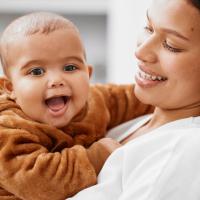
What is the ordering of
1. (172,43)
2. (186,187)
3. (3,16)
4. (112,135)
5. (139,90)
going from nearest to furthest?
(186,187)
(172,43)
(139,90)
(112,135)
(3,16)

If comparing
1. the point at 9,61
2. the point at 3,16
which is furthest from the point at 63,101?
the point at 3,16

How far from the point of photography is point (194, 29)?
44.4 inches

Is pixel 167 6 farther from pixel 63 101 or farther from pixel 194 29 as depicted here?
pixel 63 101

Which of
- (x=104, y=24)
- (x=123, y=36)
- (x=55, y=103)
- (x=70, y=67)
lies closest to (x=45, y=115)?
(x=55, y=103)

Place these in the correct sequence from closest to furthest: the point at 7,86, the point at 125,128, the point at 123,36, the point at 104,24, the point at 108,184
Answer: the point at 108,184, the point at 7,86, the point at 125,128, the point at 123,36, the point at 104,24

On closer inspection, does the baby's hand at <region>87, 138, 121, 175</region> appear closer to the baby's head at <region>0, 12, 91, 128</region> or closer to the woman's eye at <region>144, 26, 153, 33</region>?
the baby's head at <region>0, 12, 91, 128</region>

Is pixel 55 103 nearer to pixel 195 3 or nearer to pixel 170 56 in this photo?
pixel 170 56

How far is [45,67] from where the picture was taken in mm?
1261

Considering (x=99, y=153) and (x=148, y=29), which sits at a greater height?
(x=148, y=29)

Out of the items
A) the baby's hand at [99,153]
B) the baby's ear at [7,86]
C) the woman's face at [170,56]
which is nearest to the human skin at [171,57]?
the woman's face at [170,56]

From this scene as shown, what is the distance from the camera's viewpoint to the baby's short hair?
49.5 inches

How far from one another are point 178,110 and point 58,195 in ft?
1.25

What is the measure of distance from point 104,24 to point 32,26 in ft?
8.14

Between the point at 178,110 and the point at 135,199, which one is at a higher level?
the point at 178,110
